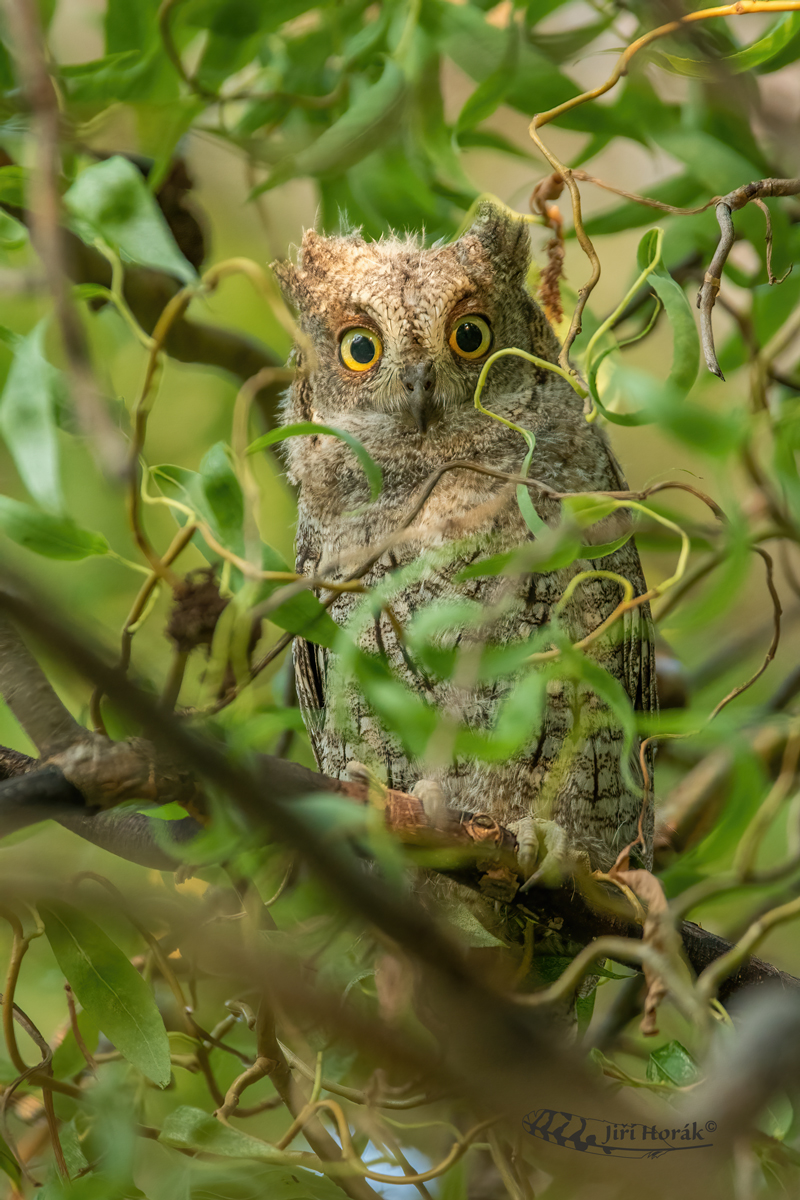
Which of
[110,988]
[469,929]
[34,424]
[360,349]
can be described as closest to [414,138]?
[360,349]

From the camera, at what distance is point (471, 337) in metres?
1.85

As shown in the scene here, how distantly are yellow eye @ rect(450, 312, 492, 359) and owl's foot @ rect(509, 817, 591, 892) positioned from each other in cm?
84

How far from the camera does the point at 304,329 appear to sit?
2.05 metres

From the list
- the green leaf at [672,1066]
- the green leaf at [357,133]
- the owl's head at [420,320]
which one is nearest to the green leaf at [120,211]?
the green leaf at [357,133]

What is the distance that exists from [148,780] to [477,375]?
1201mm

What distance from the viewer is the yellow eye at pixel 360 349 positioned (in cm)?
188

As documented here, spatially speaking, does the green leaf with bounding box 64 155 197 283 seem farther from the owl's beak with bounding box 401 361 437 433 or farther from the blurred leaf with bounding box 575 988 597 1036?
the blurred leaf with bounding box 575 988 597 1036

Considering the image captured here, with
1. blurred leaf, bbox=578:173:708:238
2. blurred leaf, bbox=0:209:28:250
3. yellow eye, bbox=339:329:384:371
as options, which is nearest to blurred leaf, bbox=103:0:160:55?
blurred leaf, bbox=0:209:28:250

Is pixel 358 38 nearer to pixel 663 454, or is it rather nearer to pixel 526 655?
pixel 526 655

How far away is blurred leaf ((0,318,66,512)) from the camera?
926 millimetres

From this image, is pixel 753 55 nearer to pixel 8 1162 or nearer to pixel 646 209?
pixel 646 209

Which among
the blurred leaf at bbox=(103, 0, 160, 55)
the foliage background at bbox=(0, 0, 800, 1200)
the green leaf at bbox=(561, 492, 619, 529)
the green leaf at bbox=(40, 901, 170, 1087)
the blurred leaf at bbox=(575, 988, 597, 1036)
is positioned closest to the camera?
the green leaf at bbox=(561, 492, 619, 529)

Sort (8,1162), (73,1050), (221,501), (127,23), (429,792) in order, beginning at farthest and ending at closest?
(429,792) → (127,23) → (73,1050) → (8,1162) → (221,501)

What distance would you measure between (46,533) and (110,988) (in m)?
0.54
